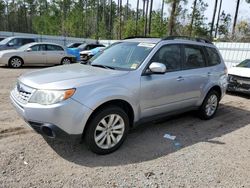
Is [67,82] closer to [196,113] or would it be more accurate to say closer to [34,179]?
[34,179]

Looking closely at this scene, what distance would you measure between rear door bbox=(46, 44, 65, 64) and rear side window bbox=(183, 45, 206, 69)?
34.4ft

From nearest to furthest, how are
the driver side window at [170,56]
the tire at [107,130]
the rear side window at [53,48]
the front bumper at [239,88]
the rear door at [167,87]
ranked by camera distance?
the tire at [107,130] → the rear door at [167,87] → the driver side window at [170,56] → the front bumper at [239,88] → the rear side window at [53,48]

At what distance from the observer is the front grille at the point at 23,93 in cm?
350

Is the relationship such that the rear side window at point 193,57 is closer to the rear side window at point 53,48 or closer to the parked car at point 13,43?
the rear side window at point 53,48

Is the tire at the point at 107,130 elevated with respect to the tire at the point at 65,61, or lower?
elevated

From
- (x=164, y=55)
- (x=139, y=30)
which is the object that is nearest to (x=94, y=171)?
(x=164, y=55)

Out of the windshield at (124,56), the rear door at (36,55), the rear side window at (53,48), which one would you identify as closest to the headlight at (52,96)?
the windshield at (124,56)

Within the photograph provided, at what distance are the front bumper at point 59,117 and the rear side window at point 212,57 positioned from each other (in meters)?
3.44

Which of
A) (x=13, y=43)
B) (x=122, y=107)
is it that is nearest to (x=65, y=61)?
(x=13, y=43)

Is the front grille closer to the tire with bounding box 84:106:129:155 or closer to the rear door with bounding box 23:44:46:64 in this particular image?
the tire with bounding box 84:106:129:155

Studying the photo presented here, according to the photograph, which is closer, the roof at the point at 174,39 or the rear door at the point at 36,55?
the roof at the point at 174,39

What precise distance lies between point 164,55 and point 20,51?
10.7 meters

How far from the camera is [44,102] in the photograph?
10.9 feet

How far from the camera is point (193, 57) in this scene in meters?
5.27
